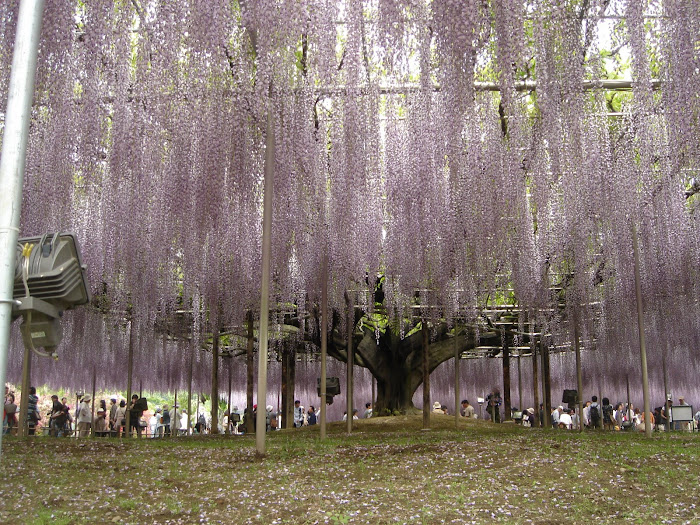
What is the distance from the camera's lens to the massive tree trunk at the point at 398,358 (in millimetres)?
16344

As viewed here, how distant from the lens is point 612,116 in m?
10.0

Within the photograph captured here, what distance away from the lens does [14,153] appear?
2838mm

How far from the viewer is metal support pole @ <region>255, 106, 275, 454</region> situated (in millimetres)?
6711

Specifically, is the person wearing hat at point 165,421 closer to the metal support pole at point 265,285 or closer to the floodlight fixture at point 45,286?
the metal support pole at point 265,285

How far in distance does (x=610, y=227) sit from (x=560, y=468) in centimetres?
593

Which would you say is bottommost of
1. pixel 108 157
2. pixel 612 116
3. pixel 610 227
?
pixel 610 227

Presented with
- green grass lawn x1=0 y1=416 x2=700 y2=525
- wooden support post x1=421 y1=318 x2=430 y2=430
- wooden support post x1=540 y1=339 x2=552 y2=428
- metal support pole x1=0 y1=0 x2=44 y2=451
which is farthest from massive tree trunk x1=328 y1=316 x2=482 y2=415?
metal support pole x1=0 y1=0 x2=44 y2=451

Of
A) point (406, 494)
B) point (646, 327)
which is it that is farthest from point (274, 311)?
point (406, 494)

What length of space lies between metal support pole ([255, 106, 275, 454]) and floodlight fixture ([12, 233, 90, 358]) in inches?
157

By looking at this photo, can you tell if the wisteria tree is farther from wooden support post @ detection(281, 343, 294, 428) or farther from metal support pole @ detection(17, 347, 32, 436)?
wooden support post @ detection(281, 343, 294, 428)

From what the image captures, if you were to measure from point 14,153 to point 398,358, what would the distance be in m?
14.2

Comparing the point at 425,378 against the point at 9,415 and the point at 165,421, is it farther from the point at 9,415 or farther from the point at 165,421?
the point at 165,421

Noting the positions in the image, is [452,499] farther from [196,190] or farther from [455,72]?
[196,190]

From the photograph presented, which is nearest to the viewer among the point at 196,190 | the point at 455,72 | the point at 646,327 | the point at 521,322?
the point at 455,72
